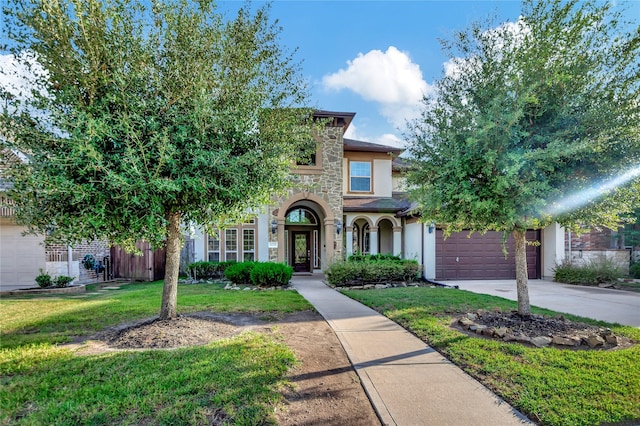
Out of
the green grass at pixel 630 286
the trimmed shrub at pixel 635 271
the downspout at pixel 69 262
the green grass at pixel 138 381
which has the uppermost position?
the downspout at pixel 69 262

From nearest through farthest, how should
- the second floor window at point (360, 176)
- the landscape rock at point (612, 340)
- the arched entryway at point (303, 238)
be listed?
the landscape rock at point (612, 340) < the second floor window at point (360, 176) < the arched entryway at point (303, 238)

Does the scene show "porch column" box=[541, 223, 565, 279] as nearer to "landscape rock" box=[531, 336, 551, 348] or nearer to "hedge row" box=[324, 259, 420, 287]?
"hedge row" box=[324, 259, 420, 287]

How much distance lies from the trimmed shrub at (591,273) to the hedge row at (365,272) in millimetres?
6324

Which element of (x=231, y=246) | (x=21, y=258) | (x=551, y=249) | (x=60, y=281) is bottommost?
(x=60, y=281)

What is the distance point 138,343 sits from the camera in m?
4.95

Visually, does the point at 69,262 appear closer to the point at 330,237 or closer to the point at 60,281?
the point at 60,281

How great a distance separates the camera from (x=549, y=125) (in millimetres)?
5734

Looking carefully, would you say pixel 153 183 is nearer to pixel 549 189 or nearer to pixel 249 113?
pixel 249 113

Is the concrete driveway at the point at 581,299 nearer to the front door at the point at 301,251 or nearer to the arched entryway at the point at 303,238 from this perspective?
the arched entryway at the point at 303,238

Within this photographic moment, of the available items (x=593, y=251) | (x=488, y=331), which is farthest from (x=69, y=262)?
(x=593, y=251)

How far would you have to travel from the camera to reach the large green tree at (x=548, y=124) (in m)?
5.34

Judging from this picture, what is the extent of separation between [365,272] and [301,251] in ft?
20.9

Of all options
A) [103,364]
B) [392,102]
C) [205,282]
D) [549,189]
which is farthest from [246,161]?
[205,282]

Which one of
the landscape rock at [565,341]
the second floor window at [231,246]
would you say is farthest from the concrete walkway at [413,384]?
the second floor window at [231,246]
